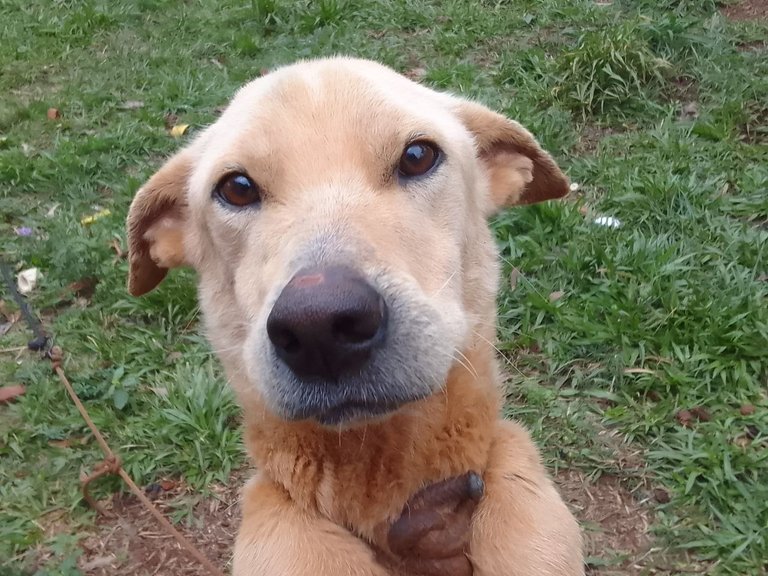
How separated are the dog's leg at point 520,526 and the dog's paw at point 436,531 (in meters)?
0.04

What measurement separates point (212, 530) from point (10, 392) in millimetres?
1555

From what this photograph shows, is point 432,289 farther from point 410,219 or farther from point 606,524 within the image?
point 606,524

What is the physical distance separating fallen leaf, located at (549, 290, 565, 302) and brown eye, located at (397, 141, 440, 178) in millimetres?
2092

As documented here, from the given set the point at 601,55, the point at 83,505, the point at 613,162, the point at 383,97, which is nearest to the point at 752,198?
the point at 613,162

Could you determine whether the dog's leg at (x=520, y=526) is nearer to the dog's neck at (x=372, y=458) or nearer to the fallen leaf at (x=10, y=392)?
the dog's neck at (x=372, y=458)

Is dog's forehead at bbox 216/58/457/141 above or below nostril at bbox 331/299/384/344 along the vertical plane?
above

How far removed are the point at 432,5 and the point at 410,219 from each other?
6.34 meters

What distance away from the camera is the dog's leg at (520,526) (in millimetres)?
2070

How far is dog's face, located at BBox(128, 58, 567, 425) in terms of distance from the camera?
1.82 meters

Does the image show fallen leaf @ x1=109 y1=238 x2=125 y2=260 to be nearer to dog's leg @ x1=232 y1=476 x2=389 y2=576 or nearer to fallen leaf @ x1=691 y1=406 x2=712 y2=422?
dog's leg @ x1=232 y1=476 x2=389 y2=576

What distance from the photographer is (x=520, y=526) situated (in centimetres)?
211

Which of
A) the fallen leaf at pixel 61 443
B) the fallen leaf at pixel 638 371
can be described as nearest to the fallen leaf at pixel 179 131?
the fallen leaf at pixel 61 443

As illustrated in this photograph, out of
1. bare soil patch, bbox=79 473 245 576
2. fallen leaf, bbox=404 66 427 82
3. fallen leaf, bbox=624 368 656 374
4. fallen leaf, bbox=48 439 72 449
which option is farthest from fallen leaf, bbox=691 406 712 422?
fallen leaf, bbox=404 66 427 82

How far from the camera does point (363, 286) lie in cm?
175
